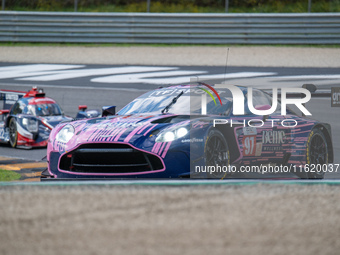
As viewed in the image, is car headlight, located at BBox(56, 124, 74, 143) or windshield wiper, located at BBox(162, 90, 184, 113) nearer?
car headlight, located at BBox(56, 124, 74, 143)

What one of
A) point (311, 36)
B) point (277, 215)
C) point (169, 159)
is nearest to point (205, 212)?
point (277, 215)

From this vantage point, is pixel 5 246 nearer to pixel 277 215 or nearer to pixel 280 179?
pixel 277 215

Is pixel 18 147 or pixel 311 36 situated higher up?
pixel 311 36

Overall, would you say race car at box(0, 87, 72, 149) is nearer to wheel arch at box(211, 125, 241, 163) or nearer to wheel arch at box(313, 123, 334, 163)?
wheel arch at box(211, 125, 241, 163)

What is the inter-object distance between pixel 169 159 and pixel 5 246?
6.87 ft

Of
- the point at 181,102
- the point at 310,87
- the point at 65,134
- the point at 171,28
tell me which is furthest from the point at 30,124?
the point at 171,28

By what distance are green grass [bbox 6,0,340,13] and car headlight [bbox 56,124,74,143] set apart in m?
13.8

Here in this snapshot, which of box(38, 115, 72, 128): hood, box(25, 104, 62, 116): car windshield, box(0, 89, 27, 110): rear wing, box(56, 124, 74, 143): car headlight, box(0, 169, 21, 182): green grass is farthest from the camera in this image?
box(0, 89, 27, 110): rear wing

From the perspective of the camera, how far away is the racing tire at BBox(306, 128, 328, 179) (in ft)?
20.0

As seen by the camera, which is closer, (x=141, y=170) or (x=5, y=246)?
(x=5, y=246)

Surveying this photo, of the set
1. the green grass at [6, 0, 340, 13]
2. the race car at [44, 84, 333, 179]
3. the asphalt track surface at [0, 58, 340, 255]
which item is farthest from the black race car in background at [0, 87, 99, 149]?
the green grass at [6, 0, 340, 13]

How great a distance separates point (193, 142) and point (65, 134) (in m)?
1.37

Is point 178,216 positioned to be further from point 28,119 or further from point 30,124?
point 28,119

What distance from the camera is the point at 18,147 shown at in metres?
10.2
